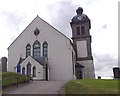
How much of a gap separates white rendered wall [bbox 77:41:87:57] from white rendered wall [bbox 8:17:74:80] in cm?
970

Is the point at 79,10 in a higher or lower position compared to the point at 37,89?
higher

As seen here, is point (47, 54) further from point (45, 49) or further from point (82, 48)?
point (82, 48)

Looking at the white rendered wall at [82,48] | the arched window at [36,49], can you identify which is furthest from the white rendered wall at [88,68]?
the arched window at [36,49]

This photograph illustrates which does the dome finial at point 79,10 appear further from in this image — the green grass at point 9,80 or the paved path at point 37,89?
the paved path at point 37,89

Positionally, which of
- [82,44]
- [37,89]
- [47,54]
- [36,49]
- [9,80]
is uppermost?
[82,44]

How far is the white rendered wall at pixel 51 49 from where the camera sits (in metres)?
37.1

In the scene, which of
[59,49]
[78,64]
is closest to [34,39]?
[59,49]

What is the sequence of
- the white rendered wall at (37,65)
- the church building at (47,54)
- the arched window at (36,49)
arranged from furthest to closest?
the arched window at (36,49) < the church building at (47,54) < the white rendered wall at (37,65)

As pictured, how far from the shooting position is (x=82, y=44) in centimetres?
4762

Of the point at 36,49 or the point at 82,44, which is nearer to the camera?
the point at 36,49

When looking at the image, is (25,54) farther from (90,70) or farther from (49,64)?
(90,70)

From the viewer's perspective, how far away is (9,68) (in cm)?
4069

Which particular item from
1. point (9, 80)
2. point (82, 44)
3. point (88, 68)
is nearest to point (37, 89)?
point (9, 80)

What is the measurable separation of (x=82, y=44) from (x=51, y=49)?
11.6 meters
